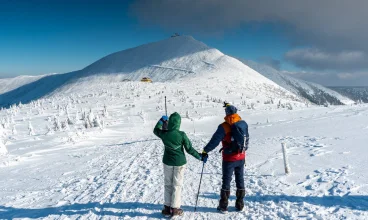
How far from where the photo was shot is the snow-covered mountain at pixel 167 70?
64.3 meters

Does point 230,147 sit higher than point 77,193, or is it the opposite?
point 230,147

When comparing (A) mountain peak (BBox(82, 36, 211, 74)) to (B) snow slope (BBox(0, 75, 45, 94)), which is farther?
(B) snow slope (BBox(0, 75, 45, 94))

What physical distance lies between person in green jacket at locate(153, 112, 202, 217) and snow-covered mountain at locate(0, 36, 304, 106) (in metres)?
48.4

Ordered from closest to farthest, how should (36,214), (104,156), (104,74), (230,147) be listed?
(230,147)
(36,214)
(104,156)
(104,74)

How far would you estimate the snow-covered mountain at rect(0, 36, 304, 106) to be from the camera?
211ft

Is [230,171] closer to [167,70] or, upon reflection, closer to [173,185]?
[173,185]

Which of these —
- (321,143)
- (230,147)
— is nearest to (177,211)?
(230,147)

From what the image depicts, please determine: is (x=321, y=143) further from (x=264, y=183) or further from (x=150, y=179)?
(x=150, y=179)

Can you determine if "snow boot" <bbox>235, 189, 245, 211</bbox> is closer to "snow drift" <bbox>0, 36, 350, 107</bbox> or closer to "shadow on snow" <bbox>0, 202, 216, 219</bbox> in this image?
"shadow on snow" <bbox>0, 202, 216, 219</bbox>

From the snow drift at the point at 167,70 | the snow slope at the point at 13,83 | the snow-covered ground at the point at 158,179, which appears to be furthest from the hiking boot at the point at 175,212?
the snow slope at the point at 13,83

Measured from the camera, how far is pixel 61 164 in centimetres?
1081

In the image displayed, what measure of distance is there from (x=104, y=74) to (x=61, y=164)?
235 ft

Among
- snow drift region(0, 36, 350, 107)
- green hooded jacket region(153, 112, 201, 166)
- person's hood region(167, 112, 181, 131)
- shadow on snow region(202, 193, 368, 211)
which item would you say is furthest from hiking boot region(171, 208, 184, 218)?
snow drift region(0, 36, 350, 107)

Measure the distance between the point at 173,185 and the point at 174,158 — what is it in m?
0.56
